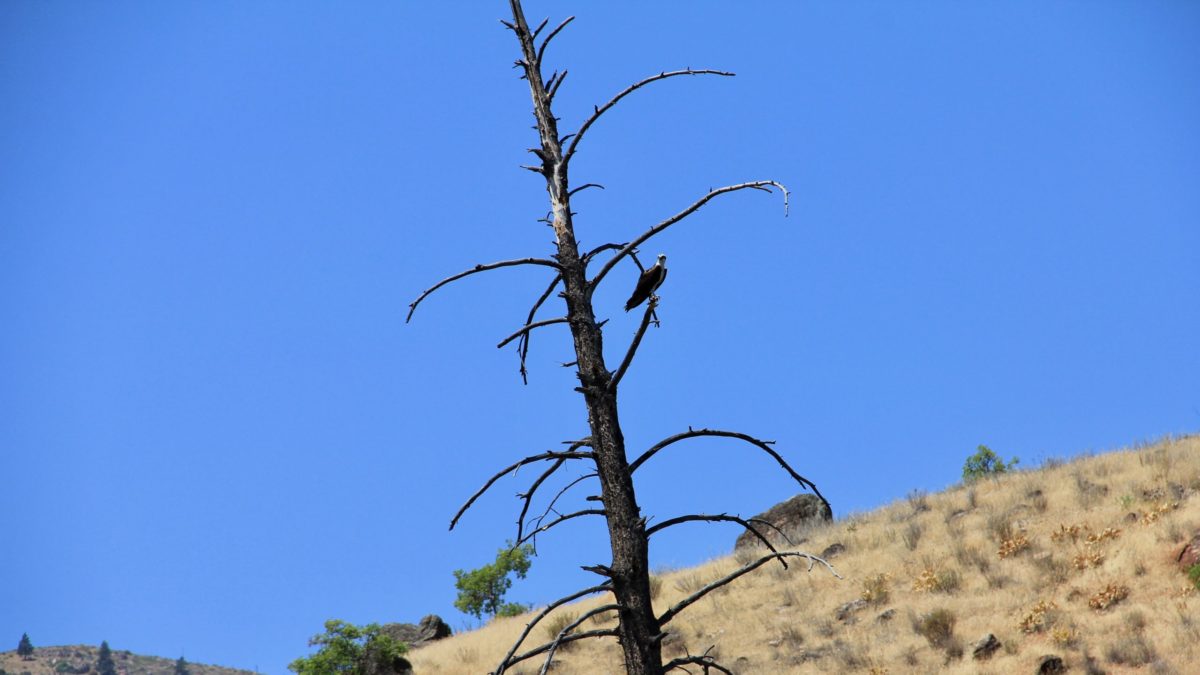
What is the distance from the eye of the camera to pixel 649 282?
19.2ft

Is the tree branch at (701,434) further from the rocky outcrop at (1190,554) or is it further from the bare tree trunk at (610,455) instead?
the rocky outcrop at (1190,554)

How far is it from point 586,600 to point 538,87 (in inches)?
897

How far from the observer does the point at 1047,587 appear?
1775cm

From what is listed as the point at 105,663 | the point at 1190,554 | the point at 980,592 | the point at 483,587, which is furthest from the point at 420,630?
→ the point at 105,663

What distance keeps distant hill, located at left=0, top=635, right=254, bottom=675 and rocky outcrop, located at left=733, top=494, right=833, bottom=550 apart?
67437 mm

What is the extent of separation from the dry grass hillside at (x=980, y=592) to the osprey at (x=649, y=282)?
40.6ft

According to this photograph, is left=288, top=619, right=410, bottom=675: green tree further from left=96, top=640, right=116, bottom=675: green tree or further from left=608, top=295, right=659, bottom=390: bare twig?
left=96, top=640, right=116, bottom=675: green tree

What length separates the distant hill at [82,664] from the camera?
85688 millimetres

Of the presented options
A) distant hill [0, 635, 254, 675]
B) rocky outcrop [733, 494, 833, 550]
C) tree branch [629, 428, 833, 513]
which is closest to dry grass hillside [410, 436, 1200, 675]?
rocky outcrop [733, 494, 833, 550]

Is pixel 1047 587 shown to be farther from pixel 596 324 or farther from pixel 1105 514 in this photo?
pixel 596 324

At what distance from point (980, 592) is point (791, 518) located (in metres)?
10.9

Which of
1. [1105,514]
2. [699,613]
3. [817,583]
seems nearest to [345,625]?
[699,613]

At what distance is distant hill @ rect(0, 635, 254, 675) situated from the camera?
85.7 m

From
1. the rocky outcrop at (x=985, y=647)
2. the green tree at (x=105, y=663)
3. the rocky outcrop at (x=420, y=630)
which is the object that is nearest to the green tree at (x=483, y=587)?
the rocky outcrop at (x=420, y=630)
